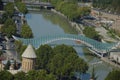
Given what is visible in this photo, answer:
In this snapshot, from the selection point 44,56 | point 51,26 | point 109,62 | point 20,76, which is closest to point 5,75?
point 20,76

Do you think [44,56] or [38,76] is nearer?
[38,76]

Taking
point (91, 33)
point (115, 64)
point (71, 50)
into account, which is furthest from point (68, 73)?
point (91, 33)

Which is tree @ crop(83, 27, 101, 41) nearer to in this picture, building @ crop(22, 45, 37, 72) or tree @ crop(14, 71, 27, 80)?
building @ crop(22, 45, 37, 72)

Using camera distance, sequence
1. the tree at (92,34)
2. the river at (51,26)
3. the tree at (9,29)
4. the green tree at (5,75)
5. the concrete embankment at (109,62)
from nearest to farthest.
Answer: the green tree at (5,75)
the concrete embankment at (109,62)
the river at (51,26)
the tree at (9,29)
the tree at (92,34)

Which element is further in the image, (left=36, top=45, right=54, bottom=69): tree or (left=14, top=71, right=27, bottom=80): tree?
(left=36, top=45, right=54, bottom=69): tree

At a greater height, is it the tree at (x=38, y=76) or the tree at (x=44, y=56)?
the tree at (x=38, y=76)

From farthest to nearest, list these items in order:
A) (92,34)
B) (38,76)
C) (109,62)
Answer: (92,34), (109,62), (38,76)

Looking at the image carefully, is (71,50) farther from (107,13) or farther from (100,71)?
(107,13)

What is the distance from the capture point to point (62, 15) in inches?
1492

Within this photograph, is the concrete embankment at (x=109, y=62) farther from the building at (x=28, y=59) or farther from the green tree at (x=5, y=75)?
the green tree at (x=5, y=75)

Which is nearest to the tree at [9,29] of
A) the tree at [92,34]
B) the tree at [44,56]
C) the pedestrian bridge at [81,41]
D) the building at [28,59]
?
the pedestrian bridge at [81,41]

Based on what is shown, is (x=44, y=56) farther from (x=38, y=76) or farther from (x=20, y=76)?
(x=20, y=76)

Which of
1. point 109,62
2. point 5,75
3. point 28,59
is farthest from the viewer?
point 109,62

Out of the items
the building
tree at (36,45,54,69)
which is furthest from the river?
the building
